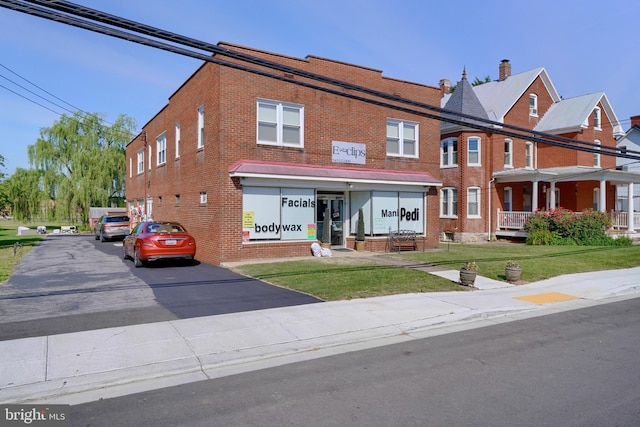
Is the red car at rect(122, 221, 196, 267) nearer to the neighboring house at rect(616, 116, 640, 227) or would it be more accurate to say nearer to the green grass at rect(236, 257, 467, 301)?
the green grass at rect(236, 257, 467, 301)

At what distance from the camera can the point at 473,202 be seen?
2706cm

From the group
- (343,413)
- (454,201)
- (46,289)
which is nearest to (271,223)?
(46,289)

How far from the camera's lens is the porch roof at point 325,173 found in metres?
15.5

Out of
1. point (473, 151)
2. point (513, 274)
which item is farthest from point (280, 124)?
point (473, 151)

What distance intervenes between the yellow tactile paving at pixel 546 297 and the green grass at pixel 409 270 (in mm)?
1530

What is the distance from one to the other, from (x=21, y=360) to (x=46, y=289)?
5450 mm

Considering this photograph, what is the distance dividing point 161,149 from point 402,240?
1380cm

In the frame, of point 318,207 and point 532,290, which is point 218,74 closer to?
point 318,207

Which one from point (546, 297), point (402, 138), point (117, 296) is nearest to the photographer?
point (117, 296)

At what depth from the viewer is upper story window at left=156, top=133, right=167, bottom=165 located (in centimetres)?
2322

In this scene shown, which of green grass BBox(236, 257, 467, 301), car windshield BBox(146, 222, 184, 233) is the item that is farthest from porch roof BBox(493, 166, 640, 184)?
car windshield BBox(146, 222, 184, 233)

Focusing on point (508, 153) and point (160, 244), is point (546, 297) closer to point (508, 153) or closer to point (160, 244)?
point (160, 244)

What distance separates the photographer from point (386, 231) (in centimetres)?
1933

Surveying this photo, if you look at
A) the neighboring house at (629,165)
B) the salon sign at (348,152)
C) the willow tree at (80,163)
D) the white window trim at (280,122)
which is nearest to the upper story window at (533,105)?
the neighboring house at (629,165)
